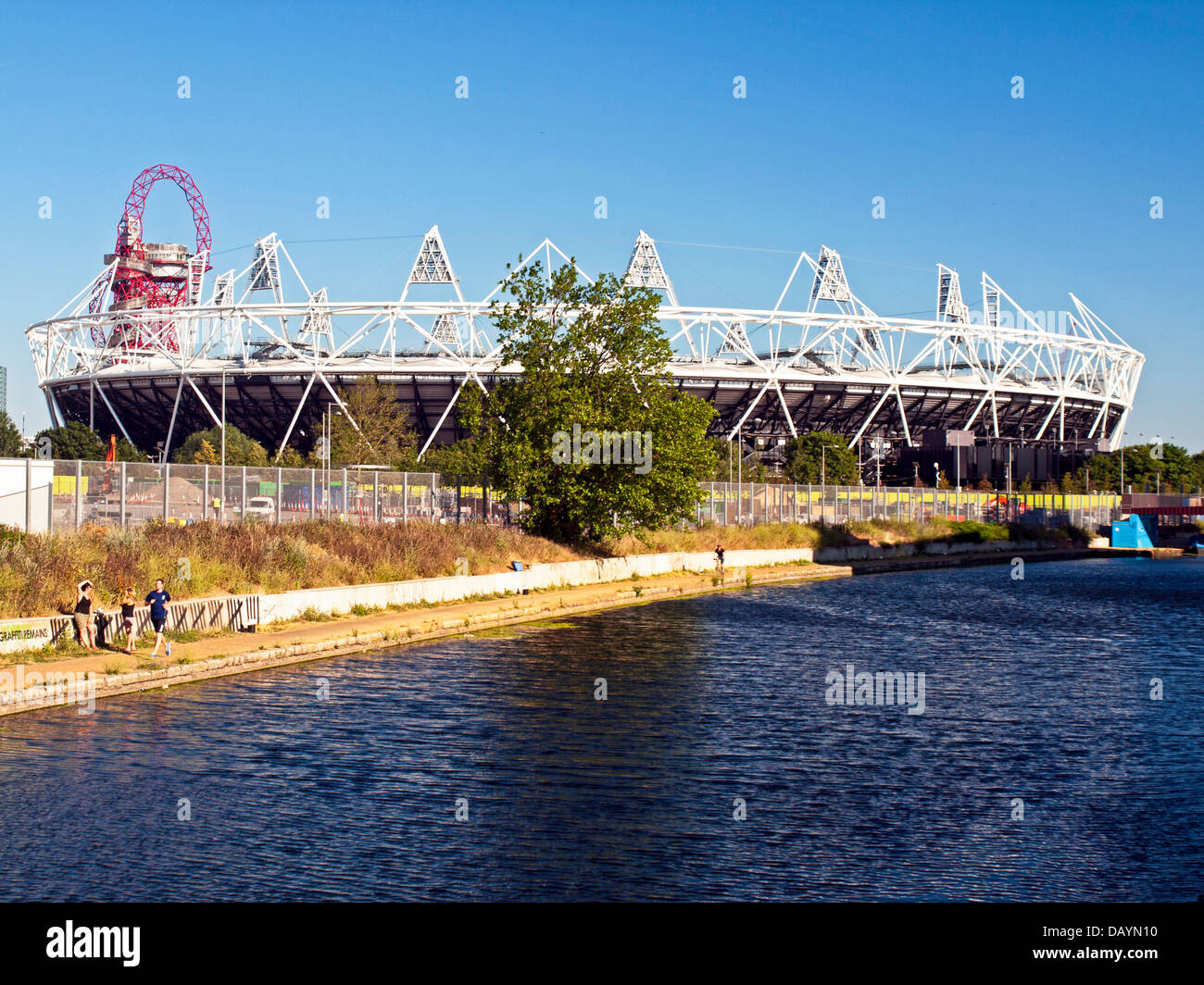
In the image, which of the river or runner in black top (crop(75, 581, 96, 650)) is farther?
runner in black top (crop(75, 581, 96, 650))

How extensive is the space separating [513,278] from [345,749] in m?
31.0

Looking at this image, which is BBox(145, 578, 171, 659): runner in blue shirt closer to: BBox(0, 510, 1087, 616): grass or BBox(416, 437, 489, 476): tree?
BBox(0, 510, 1087, 616): grass

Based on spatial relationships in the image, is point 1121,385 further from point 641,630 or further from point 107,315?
point 641,630

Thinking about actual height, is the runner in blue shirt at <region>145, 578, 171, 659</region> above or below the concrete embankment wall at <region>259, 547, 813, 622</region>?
above

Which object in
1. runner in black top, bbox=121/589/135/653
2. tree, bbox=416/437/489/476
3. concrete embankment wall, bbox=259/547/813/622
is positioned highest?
tree, bbox=416/437/489/476

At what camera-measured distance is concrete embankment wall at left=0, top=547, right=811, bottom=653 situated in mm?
21391

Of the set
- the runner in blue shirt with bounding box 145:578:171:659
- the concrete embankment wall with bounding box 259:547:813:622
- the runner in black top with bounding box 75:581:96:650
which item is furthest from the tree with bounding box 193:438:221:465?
the runner in blue shirt with bounding box 145:578:171:659

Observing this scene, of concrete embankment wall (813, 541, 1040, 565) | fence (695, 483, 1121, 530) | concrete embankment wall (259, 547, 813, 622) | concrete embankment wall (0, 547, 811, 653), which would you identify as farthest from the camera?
fence (695, 483, 1121, 530)

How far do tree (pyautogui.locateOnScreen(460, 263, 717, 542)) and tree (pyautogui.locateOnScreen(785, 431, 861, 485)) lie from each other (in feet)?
193

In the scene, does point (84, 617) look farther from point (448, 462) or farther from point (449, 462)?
point (448, 462)

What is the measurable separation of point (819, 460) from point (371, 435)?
40.5 m

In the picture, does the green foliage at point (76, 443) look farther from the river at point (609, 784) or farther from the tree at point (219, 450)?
the river at point (609, 784)

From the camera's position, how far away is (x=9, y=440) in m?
92.6

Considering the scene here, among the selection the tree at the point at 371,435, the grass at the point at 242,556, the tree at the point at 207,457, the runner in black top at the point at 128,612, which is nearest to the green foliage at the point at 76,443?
the tree at the point at 207,457
